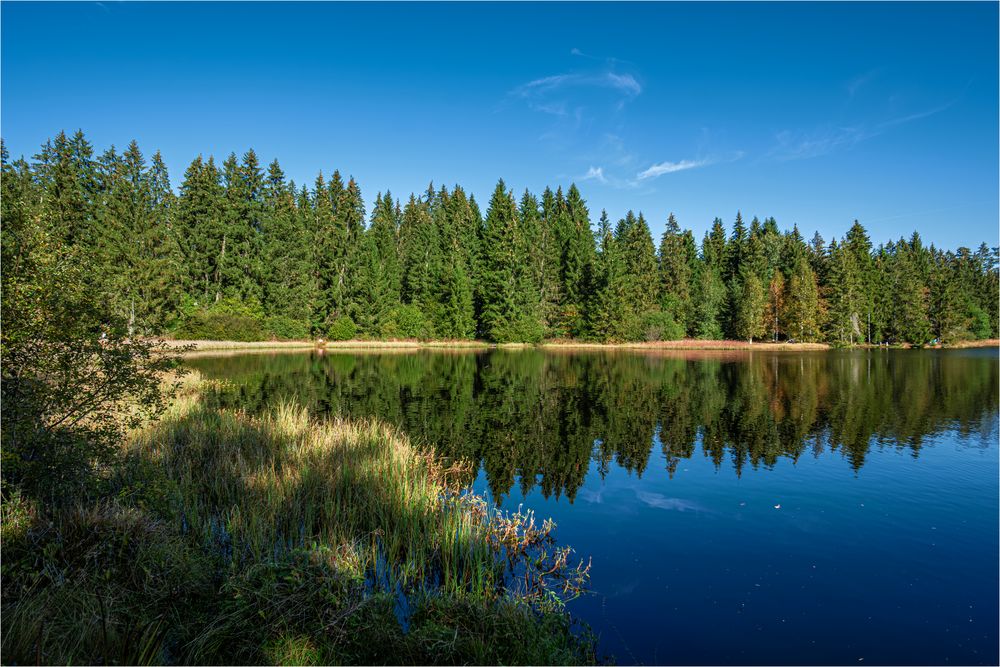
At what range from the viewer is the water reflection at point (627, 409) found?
1498cm

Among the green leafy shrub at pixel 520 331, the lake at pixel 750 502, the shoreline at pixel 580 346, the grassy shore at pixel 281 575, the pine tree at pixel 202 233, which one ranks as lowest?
the lake at pixel 750 502

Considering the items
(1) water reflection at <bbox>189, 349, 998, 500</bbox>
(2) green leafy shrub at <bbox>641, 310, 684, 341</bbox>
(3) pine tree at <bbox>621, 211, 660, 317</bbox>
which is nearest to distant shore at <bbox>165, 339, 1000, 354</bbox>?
(2) green leafy shrub at <bbox>641, 310, 684, 341</bbox>

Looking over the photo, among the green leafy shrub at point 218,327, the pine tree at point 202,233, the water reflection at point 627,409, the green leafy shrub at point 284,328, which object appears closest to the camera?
the water reflection at point 627,409

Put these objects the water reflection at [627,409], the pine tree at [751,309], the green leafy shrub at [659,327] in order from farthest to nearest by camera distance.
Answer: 1. the green leafy shrub at [659,327]
2. the pine tree at [751,309]
3. the water reflection at [627,409]

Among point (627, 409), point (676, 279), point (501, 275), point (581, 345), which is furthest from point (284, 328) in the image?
point (676, 279)

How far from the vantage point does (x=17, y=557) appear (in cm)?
571

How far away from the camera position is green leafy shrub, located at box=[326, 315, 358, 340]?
66.9 m

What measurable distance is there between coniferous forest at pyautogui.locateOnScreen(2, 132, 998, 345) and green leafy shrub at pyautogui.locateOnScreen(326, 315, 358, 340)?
20 centimetres

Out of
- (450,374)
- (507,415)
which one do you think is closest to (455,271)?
(450,374)

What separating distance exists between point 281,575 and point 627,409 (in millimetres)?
18822

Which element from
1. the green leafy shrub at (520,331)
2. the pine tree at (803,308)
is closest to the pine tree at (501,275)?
the green leafy shrub at (520,331)

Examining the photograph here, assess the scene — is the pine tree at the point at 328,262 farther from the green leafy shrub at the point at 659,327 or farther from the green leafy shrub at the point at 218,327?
the green leafy shrub at the point at 659,327

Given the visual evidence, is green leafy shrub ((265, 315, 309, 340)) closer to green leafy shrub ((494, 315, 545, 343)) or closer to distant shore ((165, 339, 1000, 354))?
distant shore ((165, 339, 1000, 354))

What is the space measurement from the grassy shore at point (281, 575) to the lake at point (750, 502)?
53.8 inches
